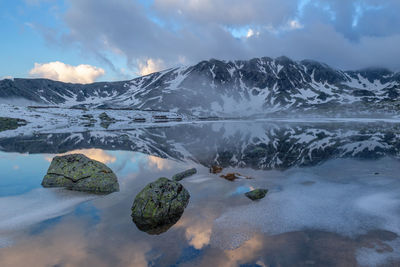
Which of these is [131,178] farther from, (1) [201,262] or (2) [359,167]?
(2) [359,167]

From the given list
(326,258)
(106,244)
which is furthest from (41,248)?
(326,258)

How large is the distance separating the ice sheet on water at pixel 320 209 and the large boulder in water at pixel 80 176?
765 cm

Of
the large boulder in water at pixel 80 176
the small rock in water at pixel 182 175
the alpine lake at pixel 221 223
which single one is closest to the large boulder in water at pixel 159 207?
the alpine lake at pixel 221 223

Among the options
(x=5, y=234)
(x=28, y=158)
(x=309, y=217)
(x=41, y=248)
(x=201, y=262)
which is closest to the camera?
(x=201, y=262)

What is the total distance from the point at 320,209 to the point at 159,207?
7.74 meters

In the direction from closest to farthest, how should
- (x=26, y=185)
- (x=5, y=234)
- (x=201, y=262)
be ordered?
(x=201, y=262) → (x=5, y=234) → (x=26, y=185)

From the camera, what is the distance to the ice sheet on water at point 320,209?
891cm

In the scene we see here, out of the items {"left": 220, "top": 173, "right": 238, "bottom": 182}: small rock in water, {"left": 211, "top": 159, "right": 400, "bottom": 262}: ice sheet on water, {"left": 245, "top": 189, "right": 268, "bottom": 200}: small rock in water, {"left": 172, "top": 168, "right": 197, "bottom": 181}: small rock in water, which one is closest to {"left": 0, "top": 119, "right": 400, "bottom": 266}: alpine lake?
{"left": 211, "top": 159, "right": 400, "bottom": 262}: ice sheet on water

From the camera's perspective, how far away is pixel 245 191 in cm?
1337

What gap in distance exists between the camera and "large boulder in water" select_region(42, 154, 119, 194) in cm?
1350

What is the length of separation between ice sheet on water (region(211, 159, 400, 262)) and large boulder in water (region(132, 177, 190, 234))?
2.01 m

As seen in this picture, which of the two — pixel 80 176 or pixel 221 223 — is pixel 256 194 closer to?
pixel 221 223

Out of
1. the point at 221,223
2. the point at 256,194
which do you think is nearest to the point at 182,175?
the point at 256,194

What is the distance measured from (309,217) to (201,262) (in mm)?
5731
